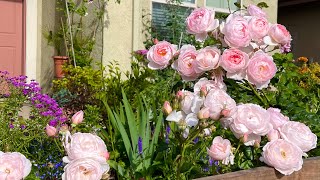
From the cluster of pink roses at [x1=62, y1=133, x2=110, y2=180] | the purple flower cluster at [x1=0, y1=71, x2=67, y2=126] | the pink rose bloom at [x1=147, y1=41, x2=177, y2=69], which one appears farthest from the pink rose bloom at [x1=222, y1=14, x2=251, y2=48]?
the purple flower cluster at [x1=0, y1=71, x2=67, y2=126]

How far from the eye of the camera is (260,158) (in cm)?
214

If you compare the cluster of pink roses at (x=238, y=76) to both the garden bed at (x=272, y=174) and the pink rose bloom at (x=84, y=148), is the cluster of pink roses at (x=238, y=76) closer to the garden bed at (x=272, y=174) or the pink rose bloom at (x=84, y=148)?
the garden bed at (x=272, y=174)

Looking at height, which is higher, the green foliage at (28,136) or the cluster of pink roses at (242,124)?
the cluster of pink roses at (242,124)

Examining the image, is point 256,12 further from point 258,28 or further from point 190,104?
point 190,104

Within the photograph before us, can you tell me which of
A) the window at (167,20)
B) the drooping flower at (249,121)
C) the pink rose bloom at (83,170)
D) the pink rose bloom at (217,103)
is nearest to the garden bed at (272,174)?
the drooping flower at (249,121)

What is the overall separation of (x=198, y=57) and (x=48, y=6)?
6903 mm

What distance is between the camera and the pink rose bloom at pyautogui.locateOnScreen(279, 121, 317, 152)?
6.85ft

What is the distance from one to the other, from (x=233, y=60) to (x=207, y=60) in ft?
0.35

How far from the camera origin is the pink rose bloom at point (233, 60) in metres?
2.07

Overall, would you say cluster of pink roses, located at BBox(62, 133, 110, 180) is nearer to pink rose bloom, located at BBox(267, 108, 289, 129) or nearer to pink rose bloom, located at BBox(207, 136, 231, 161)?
pink rose bloom, located at BBox(207, 136, 231, 161)

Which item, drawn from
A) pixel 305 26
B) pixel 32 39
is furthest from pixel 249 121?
pixel 305 26

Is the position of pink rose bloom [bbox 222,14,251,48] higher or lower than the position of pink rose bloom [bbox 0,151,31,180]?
higher

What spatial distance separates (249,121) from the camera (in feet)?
6.31

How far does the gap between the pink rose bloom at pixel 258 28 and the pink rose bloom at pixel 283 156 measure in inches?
17.7
